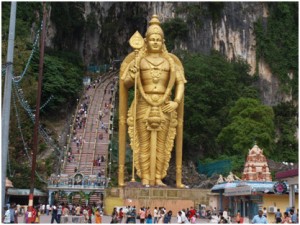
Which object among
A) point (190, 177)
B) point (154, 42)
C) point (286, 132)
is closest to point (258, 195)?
point (154, 42)

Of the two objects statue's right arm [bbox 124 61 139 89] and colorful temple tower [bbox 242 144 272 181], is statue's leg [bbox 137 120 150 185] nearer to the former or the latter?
statue's right arm [bbox 124 61 139 89]

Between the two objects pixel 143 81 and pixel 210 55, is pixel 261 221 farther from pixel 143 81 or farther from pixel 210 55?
pixel 210 55

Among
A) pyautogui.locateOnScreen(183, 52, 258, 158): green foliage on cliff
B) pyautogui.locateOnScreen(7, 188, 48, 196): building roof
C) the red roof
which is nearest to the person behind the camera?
the red roof

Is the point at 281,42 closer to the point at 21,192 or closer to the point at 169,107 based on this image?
the point at 21,192

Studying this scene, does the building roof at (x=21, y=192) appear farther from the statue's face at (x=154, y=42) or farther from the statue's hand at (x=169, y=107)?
the statue's face at (x=154, y=42)

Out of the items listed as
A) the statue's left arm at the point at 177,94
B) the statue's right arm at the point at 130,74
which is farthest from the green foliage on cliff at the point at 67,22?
the statue's left arm at the point at 177,94

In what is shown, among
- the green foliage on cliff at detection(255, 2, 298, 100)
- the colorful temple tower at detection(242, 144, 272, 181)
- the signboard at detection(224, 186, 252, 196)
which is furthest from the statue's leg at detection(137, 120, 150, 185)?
the green foliage on cliff at detection(255, 2, 298, 100)
